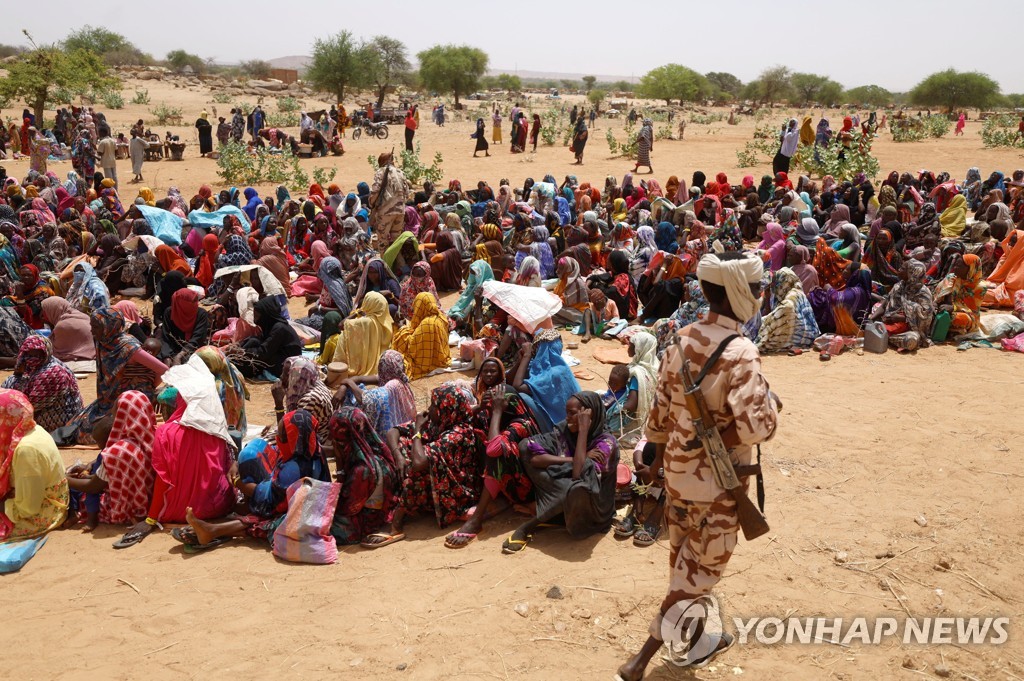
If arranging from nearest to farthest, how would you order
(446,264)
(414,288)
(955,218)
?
(414,288)
(446,264)
(955,218)

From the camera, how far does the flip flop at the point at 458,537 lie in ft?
14.9

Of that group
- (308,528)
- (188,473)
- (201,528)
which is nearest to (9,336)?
(188,473)

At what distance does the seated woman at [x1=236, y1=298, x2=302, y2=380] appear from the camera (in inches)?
293

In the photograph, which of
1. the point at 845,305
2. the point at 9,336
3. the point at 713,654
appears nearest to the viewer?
the point at 713,654

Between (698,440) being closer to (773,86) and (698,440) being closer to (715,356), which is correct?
(715,356)

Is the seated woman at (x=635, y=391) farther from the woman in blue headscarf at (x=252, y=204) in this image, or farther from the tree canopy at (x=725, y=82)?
the tree canopy at (x=725, y=82)

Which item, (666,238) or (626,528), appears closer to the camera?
(626,528)

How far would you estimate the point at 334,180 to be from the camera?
1892cm

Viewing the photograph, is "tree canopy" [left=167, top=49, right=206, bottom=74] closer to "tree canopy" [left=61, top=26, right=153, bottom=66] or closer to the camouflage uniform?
"tree canopy" [left=61, top=26, right=153, bottom=66]

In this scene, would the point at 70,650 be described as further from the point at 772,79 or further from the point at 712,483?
the point at 772,79

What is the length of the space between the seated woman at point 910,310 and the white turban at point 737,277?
5554mm

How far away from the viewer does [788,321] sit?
→ 7723mm

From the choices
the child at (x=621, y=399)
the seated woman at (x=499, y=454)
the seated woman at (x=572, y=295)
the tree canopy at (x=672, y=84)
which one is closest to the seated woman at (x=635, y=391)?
the child at (x=621, y=399)

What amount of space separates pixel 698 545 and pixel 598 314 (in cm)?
556
